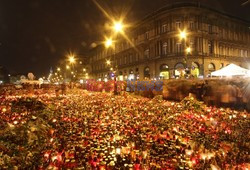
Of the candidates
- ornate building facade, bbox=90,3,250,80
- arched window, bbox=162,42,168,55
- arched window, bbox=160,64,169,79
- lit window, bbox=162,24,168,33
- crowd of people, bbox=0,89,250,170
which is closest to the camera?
crowd of people, bbox=0,89,250,170

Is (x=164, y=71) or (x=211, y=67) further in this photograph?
(x=211, y=67)

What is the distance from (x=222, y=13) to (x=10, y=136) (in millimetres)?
52723

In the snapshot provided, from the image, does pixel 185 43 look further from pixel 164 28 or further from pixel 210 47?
pixel 210 47

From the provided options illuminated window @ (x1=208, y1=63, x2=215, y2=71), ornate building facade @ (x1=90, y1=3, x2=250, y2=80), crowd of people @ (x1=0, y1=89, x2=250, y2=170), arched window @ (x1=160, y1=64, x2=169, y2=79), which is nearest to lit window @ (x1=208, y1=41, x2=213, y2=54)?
ornate building facade @ (x1=90, y1=3, x2=250, y2=80)

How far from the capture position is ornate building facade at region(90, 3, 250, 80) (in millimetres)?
40000

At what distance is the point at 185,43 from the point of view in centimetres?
3925

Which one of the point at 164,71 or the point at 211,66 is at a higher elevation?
the point at 211,66

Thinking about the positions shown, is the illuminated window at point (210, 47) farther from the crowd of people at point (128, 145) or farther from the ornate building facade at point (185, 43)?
the crowd of people at point (128, 145)

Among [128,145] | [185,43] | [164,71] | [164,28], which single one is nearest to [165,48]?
[164,28]

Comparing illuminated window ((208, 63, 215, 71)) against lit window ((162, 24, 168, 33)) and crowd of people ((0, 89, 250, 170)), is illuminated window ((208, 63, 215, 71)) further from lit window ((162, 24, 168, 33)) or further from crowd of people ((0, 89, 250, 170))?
crowd of people ((0, 89, 250, 170))

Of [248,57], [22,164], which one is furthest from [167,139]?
[248,57]

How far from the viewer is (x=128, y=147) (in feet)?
13.5

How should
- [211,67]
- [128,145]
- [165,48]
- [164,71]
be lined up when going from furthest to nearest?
1. [165,48]
2. [211,67]
3. [164,71]
4. [128,145]

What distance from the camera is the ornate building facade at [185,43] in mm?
40000
